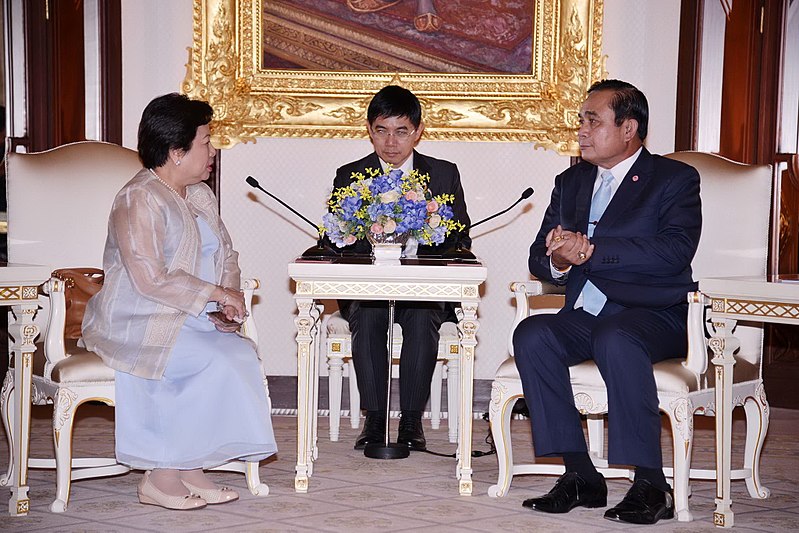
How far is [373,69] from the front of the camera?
17.0 feet

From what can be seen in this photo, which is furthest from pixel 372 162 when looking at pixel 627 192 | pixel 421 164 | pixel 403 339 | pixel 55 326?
pixel 55 326

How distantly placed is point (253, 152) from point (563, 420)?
2.45 meters

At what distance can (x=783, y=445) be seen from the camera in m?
4.51

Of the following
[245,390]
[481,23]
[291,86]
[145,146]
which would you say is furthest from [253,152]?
[245,390]

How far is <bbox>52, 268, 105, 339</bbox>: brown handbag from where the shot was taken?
370cm

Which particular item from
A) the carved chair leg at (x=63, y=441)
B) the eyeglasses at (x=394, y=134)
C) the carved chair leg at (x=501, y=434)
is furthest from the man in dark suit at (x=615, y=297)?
the carved chair leg at (x=63, y=441)

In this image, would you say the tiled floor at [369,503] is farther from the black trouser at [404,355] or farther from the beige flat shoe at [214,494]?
the black trouser at [404,355]

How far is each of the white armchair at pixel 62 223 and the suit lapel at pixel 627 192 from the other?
1.29 metres

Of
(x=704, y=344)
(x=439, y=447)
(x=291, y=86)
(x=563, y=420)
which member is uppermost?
(x=291, y=86)

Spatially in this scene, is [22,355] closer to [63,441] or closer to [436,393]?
[63,441]

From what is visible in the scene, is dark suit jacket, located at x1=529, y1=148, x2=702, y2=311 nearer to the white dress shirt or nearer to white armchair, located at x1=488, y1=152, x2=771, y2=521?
the white dress shirt

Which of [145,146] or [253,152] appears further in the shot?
[253,152]

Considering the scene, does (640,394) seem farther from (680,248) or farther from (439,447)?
(439,447)

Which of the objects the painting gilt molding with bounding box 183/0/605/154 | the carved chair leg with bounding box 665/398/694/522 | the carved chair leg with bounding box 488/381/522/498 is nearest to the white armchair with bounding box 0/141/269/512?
the carved chair leg with bounding box 488/381/522/498
